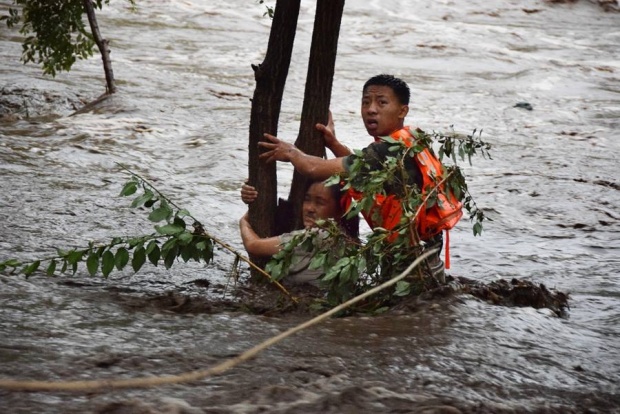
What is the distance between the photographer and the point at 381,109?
5.28m

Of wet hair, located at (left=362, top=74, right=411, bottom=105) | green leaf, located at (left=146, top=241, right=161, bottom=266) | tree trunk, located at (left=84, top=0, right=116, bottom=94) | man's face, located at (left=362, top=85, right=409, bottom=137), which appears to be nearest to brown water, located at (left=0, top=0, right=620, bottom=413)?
green leaf, located at (left=146, top=241, right=161, bottom=266)

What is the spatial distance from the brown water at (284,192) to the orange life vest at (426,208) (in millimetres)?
603

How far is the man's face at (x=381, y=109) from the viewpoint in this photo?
17.3ft

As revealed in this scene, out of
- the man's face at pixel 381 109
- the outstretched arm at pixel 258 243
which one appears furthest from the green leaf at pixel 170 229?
the man's face at pixel 381 109

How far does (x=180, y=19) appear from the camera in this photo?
17.8 meters

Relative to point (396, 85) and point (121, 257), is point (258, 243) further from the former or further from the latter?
point (396, 85)

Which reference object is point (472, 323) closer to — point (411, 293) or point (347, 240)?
point (411, 293)

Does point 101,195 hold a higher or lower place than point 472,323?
lower

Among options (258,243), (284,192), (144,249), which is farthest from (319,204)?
(284,192)

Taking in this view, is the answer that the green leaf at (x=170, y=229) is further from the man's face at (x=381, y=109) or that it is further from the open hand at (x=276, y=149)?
the man's face at (x=381, y=109)

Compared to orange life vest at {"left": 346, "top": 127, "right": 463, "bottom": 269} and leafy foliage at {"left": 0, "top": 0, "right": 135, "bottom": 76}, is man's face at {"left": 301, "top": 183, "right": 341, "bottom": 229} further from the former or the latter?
leafy foliage at {"left": 0, "top": 0, "right": 135, "bottom": 76}

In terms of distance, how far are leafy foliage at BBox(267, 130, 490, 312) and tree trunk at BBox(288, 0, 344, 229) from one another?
61 cm

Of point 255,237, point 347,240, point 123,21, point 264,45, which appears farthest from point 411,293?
point 123,21

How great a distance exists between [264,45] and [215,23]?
210cm
